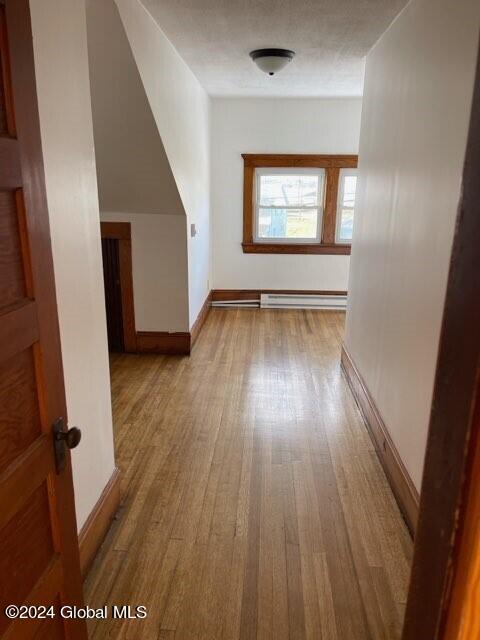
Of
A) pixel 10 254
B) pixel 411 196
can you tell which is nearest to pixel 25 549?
pixel 10 254

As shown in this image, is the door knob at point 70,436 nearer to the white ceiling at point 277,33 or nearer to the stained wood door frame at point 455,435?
the stained wood door frame at point 455,435

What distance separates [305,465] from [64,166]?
200 cm

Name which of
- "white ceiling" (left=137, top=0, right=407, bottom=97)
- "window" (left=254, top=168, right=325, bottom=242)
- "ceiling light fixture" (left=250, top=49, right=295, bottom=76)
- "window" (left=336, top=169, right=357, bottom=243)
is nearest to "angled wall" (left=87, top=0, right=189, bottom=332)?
"white ceiling" (left=137, top=0, right=407, bottom=97)

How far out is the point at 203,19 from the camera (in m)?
2.84

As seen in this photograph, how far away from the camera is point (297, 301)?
6188 millimetres

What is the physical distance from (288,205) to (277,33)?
297 centimetres

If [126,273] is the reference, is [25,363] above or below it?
above

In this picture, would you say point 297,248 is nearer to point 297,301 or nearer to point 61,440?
point 297,301

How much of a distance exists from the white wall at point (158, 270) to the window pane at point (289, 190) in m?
2.09

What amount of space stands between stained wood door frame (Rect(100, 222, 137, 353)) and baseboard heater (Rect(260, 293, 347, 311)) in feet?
7.29

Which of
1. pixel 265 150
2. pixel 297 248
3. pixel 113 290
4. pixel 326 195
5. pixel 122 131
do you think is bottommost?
pixel 113 290

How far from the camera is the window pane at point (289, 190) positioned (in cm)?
588

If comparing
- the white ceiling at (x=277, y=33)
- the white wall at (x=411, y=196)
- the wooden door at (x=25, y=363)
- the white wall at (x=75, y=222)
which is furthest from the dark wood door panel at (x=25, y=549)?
the white ceiling at (x=277, y=33)

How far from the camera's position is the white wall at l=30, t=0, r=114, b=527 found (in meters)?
1.53
